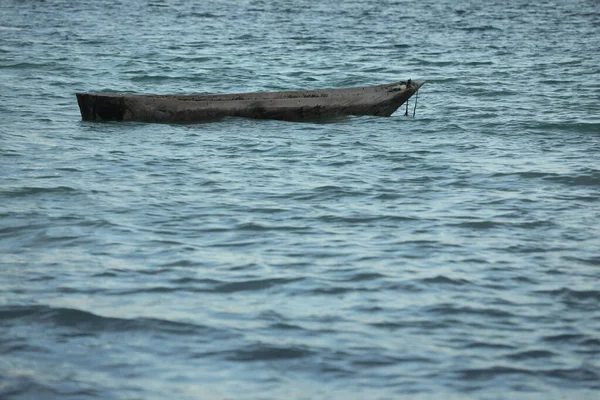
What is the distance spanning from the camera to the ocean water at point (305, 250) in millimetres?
6812

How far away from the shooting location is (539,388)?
6590 mm

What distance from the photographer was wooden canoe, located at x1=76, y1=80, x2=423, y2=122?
15750mm

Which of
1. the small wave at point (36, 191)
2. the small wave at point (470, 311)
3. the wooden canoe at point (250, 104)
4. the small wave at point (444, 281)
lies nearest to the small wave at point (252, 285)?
the small wave at point (444, 281)

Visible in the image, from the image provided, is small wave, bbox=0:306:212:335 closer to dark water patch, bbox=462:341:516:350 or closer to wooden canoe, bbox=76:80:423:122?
dark water patch, bbox=462:341:516:350

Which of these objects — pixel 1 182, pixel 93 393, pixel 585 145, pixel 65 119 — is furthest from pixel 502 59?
pixel 93 393

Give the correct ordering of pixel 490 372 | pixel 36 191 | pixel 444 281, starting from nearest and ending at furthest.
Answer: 1. pixel 490 372
2. pixel 444 281
3. pixel 36 191

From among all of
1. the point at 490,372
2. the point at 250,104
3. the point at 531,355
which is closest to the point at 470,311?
the point at 531,355

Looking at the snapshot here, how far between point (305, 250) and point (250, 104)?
7.40 metres

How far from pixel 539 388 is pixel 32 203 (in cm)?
687

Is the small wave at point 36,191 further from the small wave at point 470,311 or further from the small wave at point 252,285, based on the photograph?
the small wave at point 470,311

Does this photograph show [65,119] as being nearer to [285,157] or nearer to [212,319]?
[285,157]

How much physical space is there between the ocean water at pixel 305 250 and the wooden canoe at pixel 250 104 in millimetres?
265

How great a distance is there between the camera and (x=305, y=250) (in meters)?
9.49

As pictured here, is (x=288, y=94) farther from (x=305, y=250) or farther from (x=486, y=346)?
(x=486, y=346)
